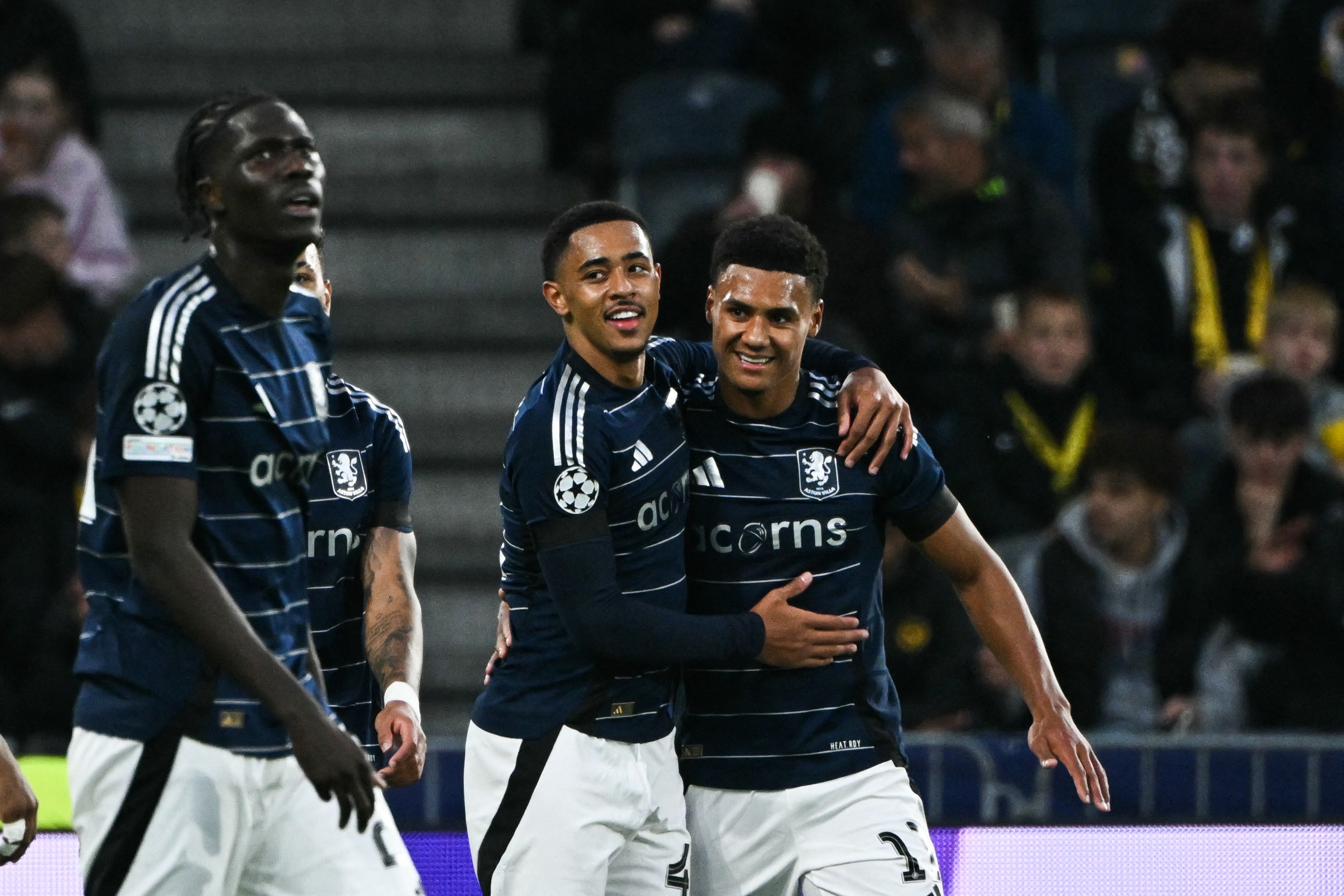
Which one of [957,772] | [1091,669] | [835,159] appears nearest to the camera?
[957,772]

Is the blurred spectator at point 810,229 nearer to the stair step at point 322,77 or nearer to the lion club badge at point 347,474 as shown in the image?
the stair step at point 322,77

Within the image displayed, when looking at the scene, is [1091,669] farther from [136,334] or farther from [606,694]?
[136,334]

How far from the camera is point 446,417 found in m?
9.05

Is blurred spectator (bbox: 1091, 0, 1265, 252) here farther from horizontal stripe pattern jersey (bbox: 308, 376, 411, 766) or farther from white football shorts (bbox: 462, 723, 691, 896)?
white football shorts (bbox: 462, 723, 691, 896)

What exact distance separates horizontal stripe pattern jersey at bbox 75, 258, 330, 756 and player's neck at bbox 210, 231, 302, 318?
2 cm

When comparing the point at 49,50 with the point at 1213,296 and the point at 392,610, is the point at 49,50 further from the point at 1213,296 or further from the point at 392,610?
the point at 392,610

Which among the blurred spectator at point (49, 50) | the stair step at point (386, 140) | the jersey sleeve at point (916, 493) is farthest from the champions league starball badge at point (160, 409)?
the stair step at point (386, 140)

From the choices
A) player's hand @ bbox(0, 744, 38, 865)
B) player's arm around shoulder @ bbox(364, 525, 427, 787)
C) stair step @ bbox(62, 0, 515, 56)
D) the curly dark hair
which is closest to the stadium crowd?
stair step @ bbox(62, 0, 515, 56)

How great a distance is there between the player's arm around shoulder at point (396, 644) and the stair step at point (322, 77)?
5.90 metres

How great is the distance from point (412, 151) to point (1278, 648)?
5051mm

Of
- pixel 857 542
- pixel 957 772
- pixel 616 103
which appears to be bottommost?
pixel 957 772

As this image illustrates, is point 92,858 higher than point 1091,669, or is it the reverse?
point 92,858

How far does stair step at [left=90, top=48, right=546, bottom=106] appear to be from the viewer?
10.1 metres

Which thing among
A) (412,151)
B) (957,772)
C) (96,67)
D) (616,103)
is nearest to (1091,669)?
(957,772)
